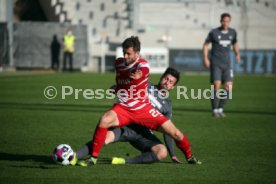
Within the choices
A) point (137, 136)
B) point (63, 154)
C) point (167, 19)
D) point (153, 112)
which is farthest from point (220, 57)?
point (167, 19)

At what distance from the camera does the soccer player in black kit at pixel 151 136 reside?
8.76 m

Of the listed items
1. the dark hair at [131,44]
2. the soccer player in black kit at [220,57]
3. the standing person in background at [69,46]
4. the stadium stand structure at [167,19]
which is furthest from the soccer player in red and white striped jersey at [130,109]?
the stadium stand structure at [167,19]

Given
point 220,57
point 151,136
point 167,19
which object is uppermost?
point 167,19

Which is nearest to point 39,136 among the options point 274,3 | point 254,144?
point 254,144

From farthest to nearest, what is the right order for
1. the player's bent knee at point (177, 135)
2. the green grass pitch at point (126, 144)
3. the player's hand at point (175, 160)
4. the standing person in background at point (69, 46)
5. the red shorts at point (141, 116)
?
1. the standing person in background at point (69, 46)
2. the player's hand at point (175, 160)
3. the player's bent knee at point (177, 135)
4. the red shorts at point (141, 116)
5. the green grass pitch at point (126, 144)

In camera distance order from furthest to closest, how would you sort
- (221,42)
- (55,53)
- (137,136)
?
(55,53), (221,42), (137,136)

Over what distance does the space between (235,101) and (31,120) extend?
7.53m

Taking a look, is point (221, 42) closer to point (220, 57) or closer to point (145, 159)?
point (220, 57)

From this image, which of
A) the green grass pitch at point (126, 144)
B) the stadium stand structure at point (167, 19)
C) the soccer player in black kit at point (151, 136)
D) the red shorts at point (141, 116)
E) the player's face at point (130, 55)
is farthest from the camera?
the stadium stand structure at point (167, 19)

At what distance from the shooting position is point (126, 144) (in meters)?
11.2

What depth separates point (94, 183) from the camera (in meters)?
7.42

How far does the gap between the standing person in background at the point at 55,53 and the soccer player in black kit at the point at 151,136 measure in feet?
89.2

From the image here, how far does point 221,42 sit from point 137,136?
7.54 meters

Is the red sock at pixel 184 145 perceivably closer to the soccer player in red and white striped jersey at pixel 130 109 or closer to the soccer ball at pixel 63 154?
the soccer player in red and white striped jersey at pixel 130 109
